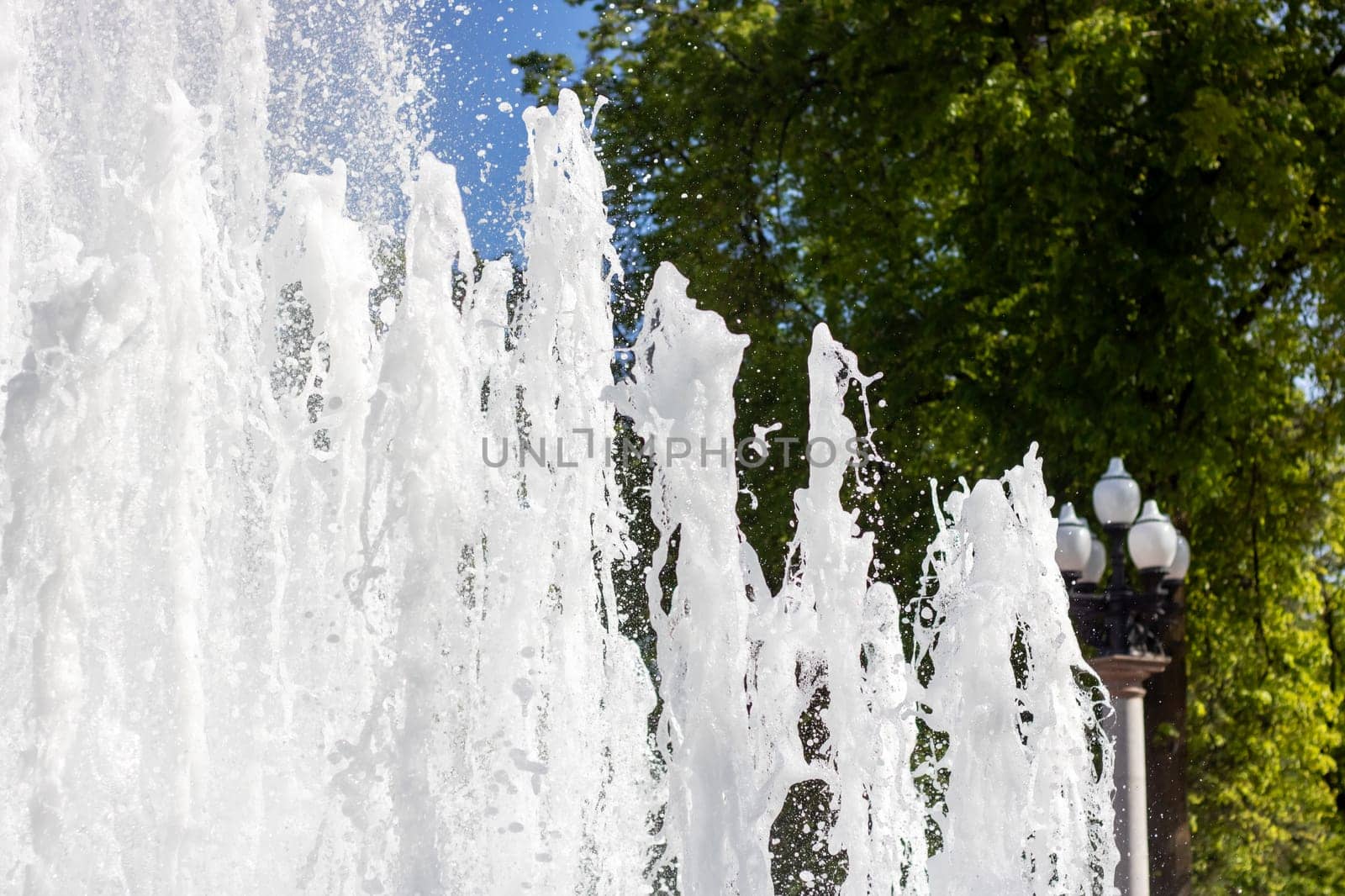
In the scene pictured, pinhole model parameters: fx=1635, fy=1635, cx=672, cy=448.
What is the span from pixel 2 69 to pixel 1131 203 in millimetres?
9529

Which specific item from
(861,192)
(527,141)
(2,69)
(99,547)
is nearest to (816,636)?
(527,141)

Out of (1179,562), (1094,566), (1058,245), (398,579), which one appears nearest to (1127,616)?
(1094,566)

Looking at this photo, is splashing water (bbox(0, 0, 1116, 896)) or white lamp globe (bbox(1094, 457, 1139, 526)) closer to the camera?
splashing water (bbox(0, 0, 1116, 896))

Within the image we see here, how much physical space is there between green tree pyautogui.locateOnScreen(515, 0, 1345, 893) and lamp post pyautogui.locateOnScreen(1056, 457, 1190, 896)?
13.3ft

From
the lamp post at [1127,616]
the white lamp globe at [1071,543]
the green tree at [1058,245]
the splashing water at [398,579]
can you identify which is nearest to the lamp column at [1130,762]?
the lamp post at [1127,616]

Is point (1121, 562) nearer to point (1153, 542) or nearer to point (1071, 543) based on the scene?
point (1153, 542)

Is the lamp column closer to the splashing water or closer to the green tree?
the splashing water

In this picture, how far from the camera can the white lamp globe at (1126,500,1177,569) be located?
9.10 meters

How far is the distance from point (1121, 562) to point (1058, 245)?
510 centimetres

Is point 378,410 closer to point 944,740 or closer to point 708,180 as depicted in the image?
point 944,740

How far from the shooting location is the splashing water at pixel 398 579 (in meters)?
5.43

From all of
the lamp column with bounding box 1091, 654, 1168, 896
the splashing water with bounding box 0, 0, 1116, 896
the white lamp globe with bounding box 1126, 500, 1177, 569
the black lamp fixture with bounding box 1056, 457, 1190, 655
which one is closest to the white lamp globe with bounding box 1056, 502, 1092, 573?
the black lamp fixture with bounding box 1056, 457, 1190, 655

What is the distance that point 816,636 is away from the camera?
8758mm

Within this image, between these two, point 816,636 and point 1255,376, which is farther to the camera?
point 1255,376
